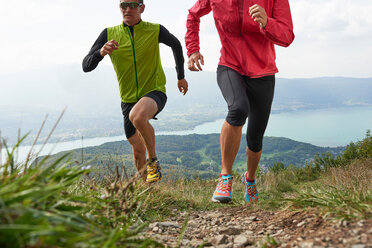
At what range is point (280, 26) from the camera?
391cm

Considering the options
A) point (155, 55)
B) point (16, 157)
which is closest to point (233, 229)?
point (16, 157)

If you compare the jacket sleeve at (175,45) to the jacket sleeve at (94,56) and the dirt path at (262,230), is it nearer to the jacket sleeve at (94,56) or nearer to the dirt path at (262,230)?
the jacket sleeve at (94,56)

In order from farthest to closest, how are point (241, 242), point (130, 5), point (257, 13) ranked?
1. point (130, 5)
2. point (257, 13)
3. point (241, 242)

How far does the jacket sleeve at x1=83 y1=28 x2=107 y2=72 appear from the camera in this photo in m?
5.14

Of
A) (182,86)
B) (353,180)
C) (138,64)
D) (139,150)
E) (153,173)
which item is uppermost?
(138,64)

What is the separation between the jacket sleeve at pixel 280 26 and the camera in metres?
3.82

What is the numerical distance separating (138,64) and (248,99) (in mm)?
1926

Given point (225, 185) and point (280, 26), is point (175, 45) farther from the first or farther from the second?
point (225, 185)

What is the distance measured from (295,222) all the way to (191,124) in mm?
174042

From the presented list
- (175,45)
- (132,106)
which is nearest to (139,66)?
(132,106)

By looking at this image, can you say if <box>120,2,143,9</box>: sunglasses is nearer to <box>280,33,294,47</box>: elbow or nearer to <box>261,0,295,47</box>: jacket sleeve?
<box>261,0,295,47</box>: jacket sleeve

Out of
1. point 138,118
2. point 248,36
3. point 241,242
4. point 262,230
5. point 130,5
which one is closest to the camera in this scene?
point 241,242

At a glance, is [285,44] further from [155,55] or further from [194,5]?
[155,55]

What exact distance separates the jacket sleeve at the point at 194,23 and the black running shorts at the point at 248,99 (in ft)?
1.39
